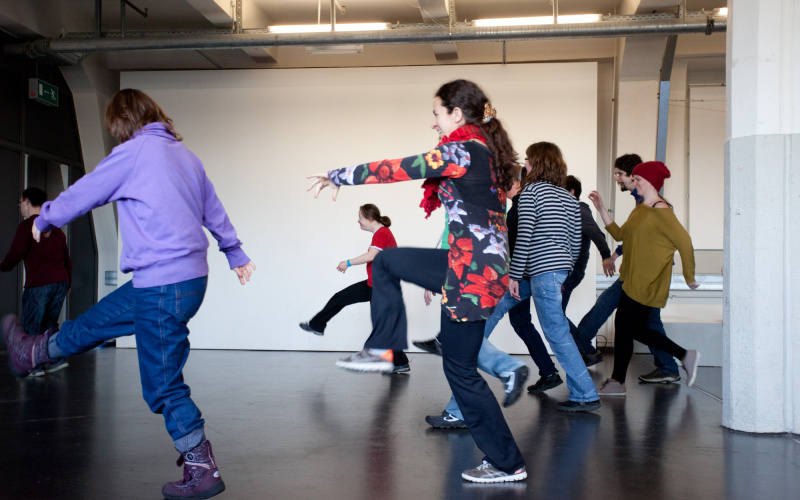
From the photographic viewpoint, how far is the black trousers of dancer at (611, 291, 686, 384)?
170 inches

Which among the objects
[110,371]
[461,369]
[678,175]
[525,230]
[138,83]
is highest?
[138,83]

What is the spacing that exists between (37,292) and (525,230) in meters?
3.95

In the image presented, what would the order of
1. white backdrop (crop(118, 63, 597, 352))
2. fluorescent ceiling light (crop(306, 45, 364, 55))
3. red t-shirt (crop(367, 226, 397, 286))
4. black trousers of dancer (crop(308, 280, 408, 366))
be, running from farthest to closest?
white backdrop (crop(118, 63, 597, 352)), fluorescent ceiling light (crop(306, 45, 364, 55)), black trousers of dancer (crop(308, 280, 408, 366)), red t-shirt (crop(367, 226, 397, 286))

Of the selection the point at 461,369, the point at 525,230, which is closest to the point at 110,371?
the point at 525,230

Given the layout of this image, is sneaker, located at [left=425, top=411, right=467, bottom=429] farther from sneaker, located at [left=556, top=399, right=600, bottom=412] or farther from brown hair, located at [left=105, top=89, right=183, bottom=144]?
brown hair, located at [left=105, top=89, right=183, bottom=144]

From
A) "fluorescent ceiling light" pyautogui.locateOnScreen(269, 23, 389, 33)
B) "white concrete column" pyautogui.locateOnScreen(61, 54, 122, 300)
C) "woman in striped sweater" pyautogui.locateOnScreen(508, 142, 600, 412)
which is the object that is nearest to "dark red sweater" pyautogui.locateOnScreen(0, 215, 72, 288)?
"white concrete column" pyautogui.locateOnScreen(61, 54, 122, 300)

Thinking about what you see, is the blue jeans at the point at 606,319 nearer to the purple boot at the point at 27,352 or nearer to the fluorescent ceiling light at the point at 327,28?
the fluorescent ceiling light at the point at 327,28

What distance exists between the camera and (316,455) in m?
2.86

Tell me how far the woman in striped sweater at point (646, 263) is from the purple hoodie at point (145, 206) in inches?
115

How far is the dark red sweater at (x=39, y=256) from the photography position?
5.18m

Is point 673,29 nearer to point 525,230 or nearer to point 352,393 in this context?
point 525,230

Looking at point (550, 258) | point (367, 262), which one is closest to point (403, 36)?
point (367, 262)

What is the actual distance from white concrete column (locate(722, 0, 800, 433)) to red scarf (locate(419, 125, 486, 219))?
1.72 meters

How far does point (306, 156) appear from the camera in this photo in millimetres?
7219
